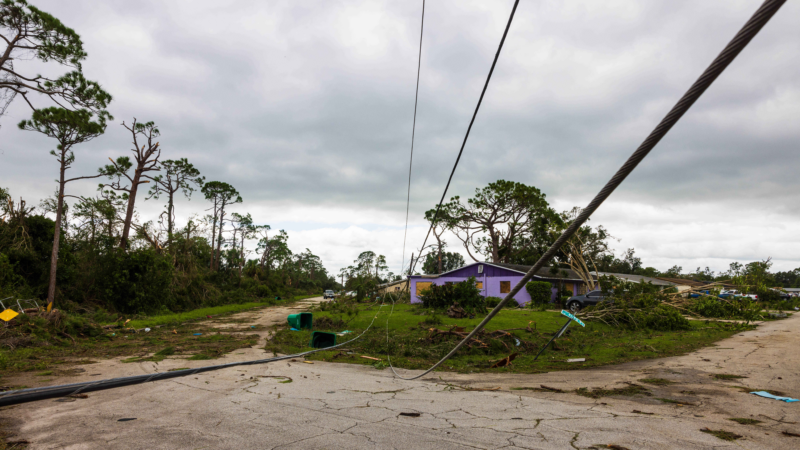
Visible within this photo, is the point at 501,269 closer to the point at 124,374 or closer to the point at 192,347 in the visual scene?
the point at 192,347

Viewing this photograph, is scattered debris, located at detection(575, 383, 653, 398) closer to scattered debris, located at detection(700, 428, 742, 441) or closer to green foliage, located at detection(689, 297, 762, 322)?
scattered debris, located at detection(700, 428, 742, 441)

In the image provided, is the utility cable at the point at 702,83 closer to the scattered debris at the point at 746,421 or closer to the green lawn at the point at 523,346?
the scattered debris at the point at 746,421

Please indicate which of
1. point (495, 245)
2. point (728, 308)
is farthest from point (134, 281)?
point (728, 308)

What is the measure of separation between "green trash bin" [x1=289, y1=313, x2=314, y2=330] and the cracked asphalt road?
29.5 feet

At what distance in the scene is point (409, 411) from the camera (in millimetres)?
5453

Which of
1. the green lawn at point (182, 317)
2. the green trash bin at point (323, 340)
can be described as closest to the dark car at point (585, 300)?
the green trash bin at point (323, 340)

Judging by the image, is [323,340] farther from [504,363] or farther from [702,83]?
[702,83]

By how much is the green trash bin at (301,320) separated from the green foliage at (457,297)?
8351 mm

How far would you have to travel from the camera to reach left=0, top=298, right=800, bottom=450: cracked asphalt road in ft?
13.8

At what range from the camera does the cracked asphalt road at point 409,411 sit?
419cm

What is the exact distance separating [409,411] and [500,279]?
28.4m

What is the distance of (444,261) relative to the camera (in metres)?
81.6

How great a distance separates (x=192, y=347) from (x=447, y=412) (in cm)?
1030

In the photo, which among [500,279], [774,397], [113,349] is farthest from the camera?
[500,279]
